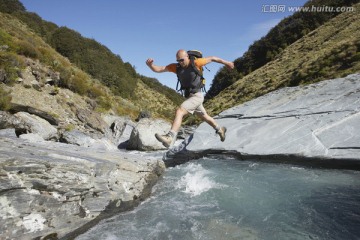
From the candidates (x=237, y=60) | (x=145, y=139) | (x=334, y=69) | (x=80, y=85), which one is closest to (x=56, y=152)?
(x=145, y=139)

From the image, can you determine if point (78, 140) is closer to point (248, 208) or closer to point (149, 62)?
point (149, 62)

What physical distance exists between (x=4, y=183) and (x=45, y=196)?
2.23 ft

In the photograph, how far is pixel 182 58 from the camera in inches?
240

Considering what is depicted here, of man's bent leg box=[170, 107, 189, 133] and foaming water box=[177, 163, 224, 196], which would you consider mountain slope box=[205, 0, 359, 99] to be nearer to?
foaming water box=[177, 163, 224, 196]

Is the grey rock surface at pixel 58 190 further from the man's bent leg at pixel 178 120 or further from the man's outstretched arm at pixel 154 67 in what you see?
the man's outstretched arm at pixel 154 67

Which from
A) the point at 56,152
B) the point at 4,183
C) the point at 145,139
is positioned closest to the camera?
the point at 4,183

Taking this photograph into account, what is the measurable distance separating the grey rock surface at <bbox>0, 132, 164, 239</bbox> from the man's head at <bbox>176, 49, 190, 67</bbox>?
109 inches

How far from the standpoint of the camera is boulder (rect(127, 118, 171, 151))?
1236 cm

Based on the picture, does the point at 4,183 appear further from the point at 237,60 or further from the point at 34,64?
the point at 237,60

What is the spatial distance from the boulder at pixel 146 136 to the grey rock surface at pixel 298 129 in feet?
6.38

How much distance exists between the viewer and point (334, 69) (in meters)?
18.8

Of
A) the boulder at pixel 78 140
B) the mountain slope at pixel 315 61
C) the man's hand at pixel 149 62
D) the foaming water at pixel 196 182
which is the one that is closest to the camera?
the man's hand at pixel 149 62

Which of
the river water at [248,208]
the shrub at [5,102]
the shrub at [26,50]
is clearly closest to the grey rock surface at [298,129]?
the river water at [248,208]

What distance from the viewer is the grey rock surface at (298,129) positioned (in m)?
7.69
